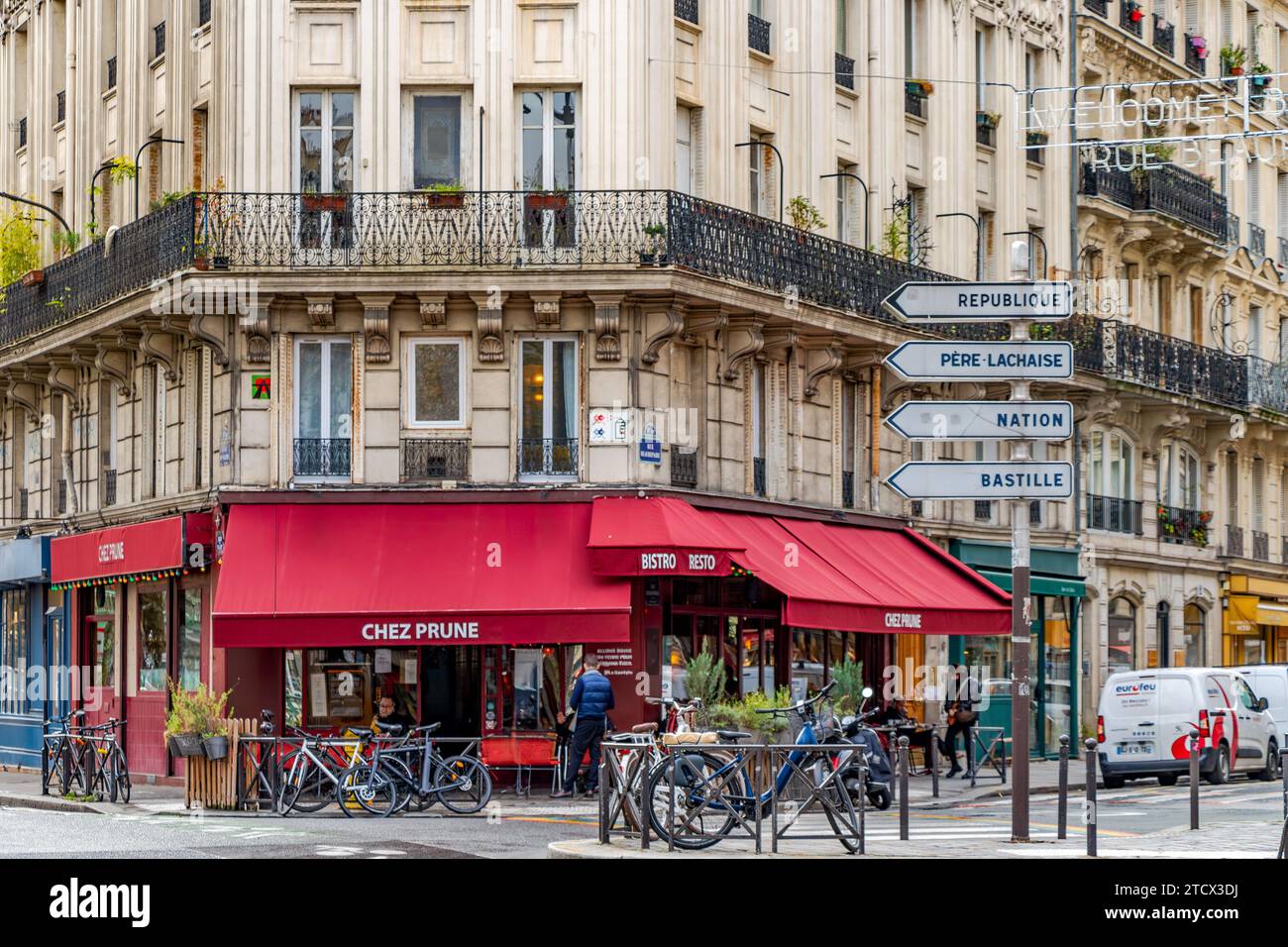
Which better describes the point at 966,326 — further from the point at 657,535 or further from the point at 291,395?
A: the point at 291,395

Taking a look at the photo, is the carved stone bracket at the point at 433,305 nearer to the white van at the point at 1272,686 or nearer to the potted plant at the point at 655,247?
the potted plant at the point at 655,247

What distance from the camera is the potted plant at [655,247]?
89.1 ft

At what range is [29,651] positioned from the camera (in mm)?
35469

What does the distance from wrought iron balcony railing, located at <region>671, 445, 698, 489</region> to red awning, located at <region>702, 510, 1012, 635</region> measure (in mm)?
481

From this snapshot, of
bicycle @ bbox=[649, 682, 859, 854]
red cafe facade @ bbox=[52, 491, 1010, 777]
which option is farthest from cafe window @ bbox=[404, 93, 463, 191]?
bicycle @ bbox=[649, 682, 859, 854]

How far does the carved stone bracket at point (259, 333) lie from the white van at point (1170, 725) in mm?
12465

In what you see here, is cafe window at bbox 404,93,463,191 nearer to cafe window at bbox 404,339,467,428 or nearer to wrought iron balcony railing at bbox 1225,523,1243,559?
cafe window at bbox 404,339,467,428

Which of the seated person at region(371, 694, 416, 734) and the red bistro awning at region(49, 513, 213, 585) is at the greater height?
the red bistro awning at region(49, 513, 213, 585)

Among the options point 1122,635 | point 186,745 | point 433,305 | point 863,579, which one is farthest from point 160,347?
Result: point 1122,635

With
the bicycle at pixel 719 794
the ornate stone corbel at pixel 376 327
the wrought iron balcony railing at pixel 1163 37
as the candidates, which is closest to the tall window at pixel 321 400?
the ornate stone corbel at pixel 376 327

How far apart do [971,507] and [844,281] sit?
6.72 metres

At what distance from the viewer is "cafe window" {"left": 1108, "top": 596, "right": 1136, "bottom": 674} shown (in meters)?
39.9

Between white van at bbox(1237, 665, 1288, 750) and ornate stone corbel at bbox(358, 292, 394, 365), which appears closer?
ornate stone corbel at bbox(358, 292, 394, 365)
